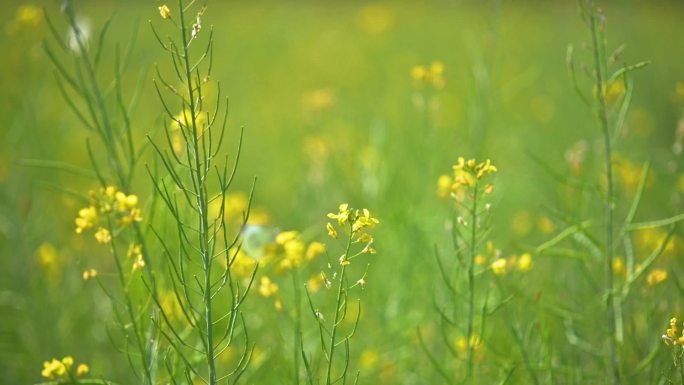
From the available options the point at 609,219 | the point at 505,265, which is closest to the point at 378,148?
the point at 505,265

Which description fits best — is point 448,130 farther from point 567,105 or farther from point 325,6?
point 325,6

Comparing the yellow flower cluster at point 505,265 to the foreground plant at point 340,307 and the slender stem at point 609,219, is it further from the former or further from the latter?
the foreground plant at point 340,307

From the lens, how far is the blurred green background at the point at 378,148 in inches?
90.8

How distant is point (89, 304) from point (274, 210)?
142 cm

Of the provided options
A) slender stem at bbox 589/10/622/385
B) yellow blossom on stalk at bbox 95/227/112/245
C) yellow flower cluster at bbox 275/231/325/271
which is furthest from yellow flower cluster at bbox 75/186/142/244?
slender stem at bbox 589/10/622/385

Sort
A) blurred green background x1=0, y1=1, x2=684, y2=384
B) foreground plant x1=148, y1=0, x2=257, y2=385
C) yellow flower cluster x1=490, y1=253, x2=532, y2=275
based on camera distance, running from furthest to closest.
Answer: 1. blurred green background x1=0, y1=1, x2=684, y2=384
2. yellow flower cluster x1=490, y1=253, x2=532, y2=275
3. foreground plant x1=148, y1=0, x2=257, y2=385

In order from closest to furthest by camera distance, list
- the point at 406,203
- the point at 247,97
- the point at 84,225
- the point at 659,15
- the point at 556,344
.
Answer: the point at 84,225 → the point at 556,344 → the point at 406,203 → the point at 247,97 → the point at 659,15

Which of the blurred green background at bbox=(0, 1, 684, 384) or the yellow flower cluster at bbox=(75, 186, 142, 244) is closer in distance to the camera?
the yellow flower cluster at bbox=(75, 186, 142, 244)

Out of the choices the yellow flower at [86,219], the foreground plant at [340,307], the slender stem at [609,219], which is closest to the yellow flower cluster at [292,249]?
the foreground plant at [340,307]

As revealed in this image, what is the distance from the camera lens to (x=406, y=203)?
2.66m

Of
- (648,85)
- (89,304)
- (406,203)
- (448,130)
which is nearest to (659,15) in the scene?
(648,85)

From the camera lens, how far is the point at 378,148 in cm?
283

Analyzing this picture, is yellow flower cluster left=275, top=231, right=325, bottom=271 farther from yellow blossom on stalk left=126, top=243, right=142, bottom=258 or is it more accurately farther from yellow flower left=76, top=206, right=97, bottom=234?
yellow flower left=76, top=206, right=97, bottom=234

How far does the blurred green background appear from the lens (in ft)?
7.57
